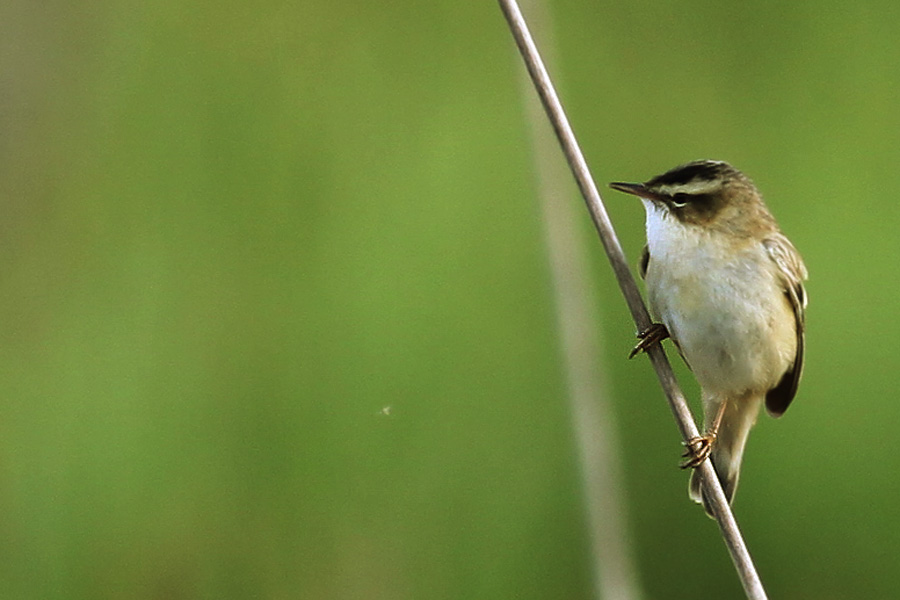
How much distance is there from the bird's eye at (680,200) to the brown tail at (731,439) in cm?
62

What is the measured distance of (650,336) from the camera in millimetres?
2482

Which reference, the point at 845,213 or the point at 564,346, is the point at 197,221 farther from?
the point at 845,213

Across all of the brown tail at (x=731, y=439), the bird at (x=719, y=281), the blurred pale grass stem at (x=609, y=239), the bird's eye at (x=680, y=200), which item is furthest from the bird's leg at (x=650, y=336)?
the brown tail at (x=731, y=439)

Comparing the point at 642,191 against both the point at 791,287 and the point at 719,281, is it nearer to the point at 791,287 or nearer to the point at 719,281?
the point at 719,281

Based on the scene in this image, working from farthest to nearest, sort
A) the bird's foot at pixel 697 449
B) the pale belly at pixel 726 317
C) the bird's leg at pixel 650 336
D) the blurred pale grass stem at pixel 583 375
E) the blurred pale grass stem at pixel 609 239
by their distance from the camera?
the pale belly at pixel 726 317, the blurred pale grass stem at pixel 583 375, the bird's leg at pixel 650 336, the bird's foot at pixel 697 449, the blurred pale grass stem at pixel 609 239

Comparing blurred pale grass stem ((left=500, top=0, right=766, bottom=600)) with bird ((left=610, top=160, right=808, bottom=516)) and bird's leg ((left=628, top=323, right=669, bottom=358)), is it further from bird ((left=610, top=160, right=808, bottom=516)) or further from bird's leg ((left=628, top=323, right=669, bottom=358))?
bird ((left=610, top=160, right=808, bottom=516))

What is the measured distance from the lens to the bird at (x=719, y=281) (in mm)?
2590

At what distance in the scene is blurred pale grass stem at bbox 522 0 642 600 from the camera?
8.12 ft

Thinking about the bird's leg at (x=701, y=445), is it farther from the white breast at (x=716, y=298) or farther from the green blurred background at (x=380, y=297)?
the green blurred background at (x=380, y=297)

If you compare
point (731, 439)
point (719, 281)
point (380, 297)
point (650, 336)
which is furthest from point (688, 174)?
point (380, 297)

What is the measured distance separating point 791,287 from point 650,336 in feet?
1.75

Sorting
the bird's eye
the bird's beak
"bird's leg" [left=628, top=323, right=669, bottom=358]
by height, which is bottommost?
"bird's leg" [left=628, top=323, right=669, bottom=358]

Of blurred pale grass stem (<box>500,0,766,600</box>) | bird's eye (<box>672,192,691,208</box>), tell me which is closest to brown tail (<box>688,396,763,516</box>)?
bird's eye (<box>672,192,691,208</box>)

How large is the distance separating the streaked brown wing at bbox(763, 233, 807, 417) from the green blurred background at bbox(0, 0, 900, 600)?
2.14ft
